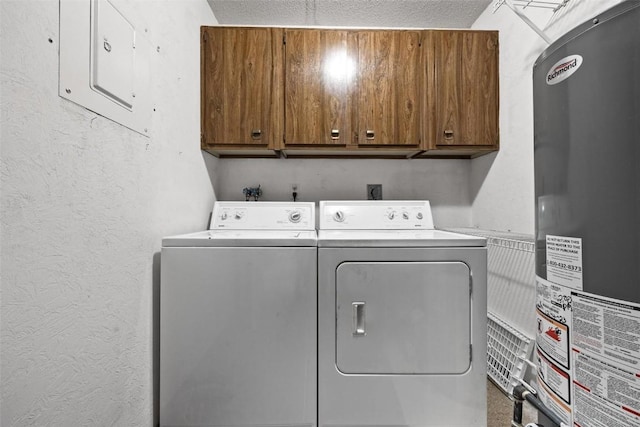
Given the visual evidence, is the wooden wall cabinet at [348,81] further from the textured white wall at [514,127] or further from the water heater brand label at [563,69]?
the water heater brand label at [563,69]

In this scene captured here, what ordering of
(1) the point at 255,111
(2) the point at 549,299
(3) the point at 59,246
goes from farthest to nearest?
(1) the point at 255,111 < (3) the point at 59,246 < (2) the point at 549,299

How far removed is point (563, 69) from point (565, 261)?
463 millimetres

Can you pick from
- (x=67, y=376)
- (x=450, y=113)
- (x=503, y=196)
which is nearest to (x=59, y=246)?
(x=67, y=376)

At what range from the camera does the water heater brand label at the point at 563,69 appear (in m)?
0.68

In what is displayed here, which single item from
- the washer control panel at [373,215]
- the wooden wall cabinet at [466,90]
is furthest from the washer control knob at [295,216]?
the wooden wall cabinet at [466,90]

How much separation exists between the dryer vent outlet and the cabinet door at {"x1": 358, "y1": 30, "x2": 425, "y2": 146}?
487 millimetres

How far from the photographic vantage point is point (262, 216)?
201 cm

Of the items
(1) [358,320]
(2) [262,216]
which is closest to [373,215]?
(2) [262,216]

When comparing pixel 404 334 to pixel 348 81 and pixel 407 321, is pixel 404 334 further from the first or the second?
pixel 348 81

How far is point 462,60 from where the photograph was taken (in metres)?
1.98

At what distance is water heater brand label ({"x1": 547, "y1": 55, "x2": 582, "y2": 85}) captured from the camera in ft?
2.22

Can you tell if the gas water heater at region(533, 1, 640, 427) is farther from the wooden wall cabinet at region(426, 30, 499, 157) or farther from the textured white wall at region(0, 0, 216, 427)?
the textured white wall at region(0, 0, 216, 427)

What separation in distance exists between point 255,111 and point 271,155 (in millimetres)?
404

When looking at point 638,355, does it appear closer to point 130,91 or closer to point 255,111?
point 130,91
